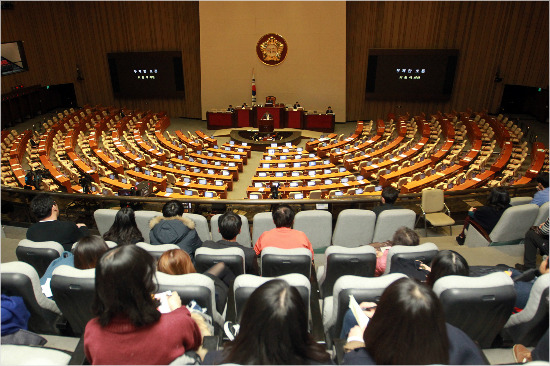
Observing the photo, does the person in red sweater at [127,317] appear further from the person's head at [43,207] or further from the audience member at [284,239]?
the person's head at [43,207]

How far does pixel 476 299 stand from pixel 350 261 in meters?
0.95

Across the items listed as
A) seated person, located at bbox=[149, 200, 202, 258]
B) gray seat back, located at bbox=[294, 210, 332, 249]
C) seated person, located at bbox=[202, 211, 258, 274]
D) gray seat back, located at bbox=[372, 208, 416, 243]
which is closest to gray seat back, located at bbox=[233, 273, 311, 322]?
seated person, located at bbox=[202, 211, 258, 274]

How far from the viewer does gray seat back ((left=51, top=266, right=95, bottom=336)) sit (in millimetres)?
2432

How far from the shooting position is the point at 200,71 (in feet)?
63.3

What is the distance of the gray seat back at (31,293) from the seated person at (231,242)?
126cm

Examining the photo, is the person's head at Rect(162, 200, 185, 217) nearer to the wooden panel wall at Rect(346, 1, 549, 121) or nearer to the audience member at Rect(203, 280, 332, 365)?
the audience member at Rect(203, 280, 332, 365)

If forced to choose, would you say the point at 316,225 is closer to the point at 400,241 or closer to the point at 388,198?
the point at 388,198

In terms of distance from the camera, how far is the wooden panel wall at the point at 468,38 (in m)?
16.4

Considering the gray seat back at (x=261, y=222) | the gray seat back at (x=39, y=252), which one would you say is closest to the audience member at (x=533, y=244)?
the gray seat back at (x=261, y=222)

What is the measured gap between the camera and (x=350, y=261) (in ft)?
9.93

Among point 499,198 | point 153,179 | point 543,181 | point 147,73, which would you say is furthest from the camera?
point 147,73

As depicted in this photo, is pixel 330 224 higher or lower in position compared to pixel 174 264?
lower

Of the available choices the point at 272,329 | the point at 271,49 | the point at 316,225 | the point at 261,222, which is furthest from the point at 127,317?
the point at 271,49

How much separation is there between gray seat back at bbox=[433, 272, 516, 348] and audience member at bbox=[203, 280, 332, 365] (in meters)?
1.13
